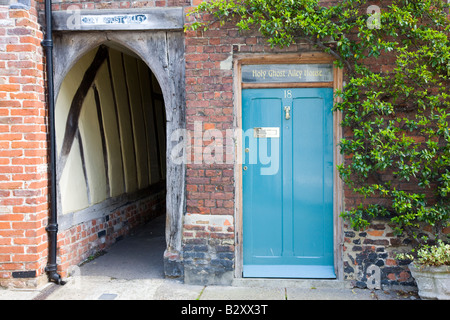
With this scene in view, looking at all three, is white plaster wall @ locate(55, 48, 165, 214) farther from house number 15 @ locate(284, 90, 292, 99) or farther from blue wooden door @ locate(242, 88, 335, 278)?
house number 15 @ locate(284, 90, 292, 99)

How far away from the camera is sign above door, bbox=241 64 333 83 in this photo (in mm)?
4621

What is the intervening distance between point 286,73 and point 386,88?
1051 mm

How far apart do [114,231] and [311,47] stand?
3.83 meters

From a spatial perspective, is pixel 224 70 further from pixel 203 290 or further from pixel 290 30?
pixel 203 290

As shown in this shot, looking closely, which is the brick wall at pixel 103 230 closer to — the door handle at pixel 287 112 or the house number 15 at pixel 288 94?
the door handle at pixel 287 112

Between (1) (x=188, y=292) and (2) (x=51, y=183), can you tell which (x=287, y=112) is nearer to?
(1) (x=188, y=292)

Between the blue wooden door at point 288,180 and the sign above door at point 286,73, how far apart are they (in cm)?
12

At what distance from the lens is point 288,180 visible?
15.5 feet

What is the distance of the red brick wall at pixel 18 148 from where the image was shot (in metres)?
4.47

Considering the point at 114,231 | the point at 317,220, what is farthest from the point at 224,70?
the point at 114,231

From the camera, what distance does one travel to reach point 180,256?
4.81 m

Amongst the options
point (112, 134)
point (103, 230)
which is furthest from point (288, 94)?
point (103, 230)

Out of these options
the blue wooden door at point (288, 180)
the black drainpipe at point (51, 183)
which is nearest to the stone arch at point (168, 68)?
the black drainpipe at point (51, 183)

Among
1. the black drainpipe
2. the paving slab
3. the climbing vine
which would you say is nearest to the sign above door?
the climbing vine
